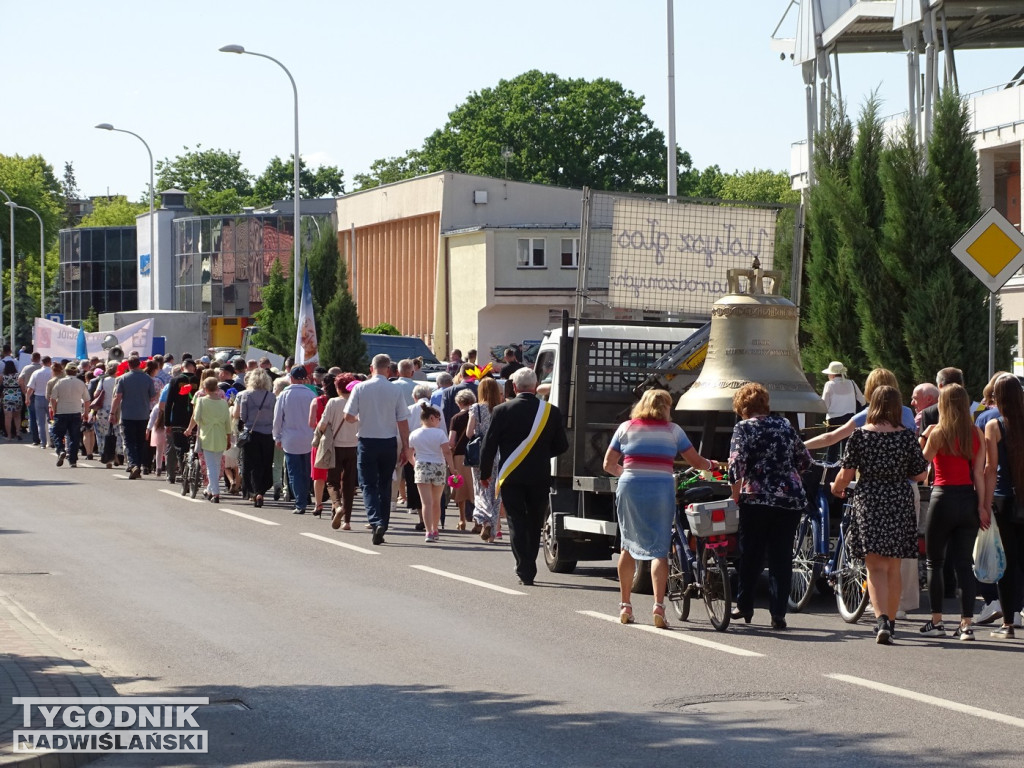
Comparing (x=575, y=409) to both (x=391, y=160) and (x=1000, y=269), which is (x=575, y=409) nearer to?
(x=1000, y=269)

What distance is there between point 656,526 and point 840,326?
39.2ft

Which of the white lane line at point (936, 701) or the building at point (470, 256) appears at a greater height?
the building at point (470, 256)

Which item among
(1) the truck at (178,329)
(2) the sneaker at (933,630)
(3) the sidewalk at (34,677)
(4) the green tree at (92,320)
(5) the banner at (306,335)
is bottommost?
(2) the sneaker at (933,630)

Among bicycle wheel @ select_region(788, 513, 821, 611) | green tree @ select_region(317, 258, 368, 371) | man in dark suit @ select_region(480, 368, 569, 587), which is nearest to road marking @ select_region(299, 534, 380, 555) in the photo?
man in dark suit @ select_region(480, 368, 569, 587)

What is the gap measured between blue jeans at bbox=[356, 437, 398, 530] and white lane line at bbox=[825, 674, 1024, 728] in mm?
9015

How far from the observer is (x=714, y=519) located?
1216cm

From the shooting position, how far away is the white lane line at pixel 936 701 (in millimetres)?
8492

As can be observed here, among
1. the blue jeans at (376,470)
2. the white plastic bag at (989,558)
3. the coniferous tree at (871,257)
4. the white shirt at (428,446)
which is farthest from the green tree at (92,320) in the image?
the white plastic bag at (989,558)

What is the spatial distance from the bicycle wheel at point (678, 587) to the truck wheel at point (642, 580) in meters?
1.53

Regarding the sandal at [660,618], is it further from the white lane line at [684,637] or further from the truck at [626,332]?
the truck at [626,332]

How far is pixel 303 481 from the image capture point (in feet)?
73.3

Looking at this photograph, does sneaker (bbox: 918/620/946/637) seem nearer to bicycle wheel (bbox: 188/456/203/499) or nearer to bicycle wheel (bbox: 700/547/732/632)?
bicycle wheel (bbox: 700/547/732/632)

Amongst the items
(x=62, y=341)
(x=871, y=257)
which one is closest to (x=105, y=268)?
(x=62, y=341)

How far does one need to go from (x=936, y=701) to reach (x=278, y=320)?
4833 cm
